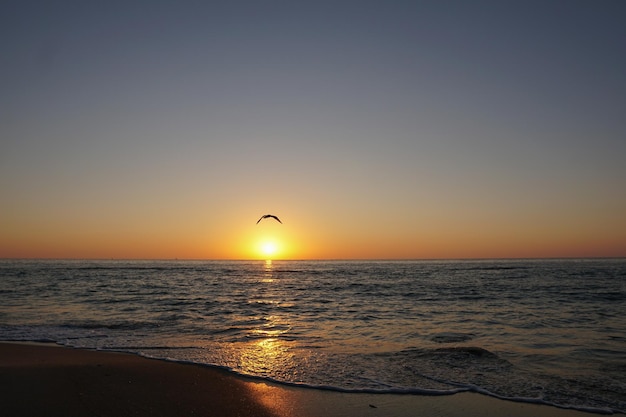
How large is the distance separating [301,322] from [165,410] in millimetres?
11130

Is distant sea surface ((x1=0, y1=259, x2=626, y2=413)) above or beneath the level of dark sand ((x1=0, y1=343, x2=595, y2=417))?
beneath

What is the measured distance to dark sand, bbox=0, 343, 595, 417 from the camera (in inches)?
264

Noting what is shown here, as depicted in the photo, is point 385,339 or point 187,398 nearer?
point 187,398

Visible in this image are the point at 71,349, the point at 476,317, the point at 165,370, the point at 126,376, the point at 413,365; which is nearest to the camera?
the point at 126,376

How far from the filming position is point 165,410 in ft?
21.9

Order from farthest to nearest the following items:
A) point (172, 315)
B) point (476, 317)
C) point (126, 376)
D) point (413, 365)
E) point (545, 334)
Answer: point (172, 315), point (476, 317), point (545, 334), point (413, 365), point (126, 376)

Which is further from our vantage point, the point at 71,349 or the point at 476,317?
the point at 476,317

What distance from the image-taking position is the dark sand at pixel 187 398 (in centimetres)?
671

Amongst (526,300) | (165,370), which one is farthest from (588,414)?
(526,300)

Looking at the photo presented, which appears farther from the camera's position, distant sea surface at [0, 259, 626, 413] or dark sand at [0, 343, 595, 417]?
distant sea surface at [0, 259, 626, 413]

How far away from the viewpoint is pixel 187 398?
24.2 feet

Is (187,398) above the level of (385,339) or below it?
above

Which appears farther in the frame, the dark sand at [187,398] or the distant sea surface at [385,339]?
the distant sea surface at [385,339]

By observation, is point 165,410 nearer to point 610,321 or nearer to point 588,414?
point 588,414
